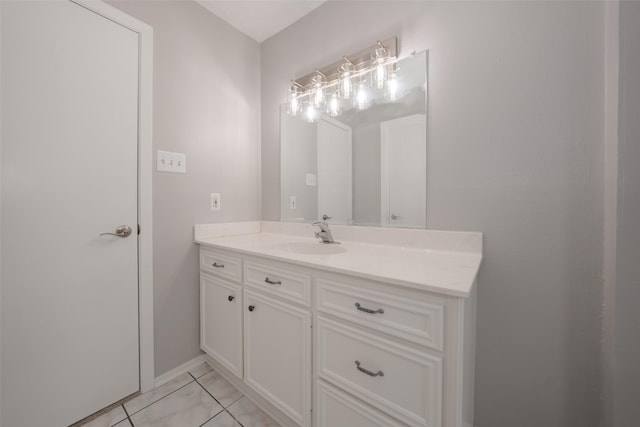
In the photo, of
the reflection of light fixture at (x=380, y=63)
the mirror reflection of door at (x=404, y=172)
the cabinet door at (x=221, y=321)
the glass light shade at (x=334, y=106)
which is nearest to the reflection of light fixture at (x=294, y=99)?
the glass light shade at (x=334, y=106)

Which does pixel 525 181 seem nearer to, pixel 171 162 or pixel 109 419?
pixel 171 162

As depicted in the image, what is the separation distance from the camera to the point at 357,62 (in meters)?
1.48

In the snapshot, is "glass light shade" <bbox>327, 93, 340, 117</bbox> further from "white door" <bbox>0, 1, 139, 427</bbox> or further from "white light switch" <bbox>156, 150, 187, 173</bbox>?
"white door" <bbox>0, 1, 139, 427</bbox>

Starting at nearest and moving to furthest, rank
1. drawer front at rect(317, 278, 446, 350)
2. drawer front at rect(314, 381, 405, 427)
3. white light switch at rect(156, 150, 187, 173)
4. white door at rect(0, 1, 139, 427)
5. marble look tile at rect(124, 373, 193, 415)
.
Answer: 1. drawer front at rect(317, 278, 446, 350)
2. drawer front at rect(314, 381, 405, 427)
3. white door at rect(0, 1, 139, 427)
4. marble look tile at rect(124, 373, 193, 415)
5. white light switch at rect(156, 150, 187, 173)

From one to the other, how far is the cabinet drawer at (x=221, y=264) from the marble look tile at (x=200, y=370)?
657 mm

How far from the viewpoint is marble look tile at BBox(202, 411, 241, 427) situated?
121 centimetres

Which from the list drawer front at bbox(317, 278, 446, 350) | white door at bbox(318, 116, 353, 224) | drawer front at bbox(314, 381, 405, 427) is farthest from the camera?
white door at bbox(318, 116, 353, 224)

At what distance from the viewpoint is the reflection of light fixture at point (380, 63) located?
1.34 meters

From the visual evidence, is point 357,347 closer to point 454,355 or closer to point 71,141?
point 454,355

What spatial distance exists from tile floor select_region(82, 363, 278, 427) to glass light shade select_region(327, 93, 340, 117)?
5.81 ft

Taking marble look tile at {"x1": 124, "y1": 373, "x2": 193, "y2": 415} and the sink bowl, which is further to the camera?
the sink bowl

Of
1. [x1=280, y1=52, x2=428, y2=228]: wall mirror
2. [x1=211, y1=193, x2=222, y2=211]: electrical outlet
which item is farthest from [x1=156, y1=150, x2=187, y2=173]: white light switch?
[x1=280, y1=52, x2=428, y2=228]: wall mirror

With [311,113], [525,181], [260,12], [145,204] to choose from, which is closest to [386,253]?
[525,181]

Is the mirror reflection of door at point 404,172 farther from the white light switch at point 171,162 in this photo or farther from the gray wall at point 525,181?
the white light switch at point 171,162
